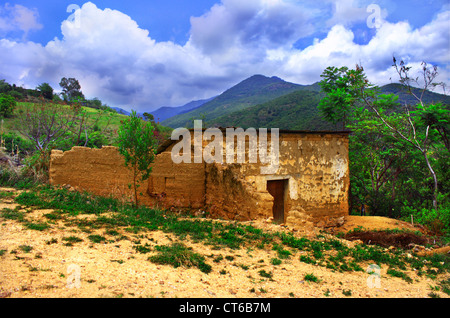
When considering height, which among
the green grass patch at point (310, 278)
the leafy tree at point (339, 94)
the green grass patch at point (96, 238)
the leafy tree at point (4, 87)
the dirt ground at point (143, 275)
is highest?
the leafy tree at point (4, 87)

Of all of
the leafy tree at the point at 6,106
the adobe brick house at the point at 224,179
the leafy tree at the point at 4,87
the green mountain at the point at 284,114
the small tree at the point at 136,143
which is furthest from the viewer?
the leafy tree at the point at 4,87

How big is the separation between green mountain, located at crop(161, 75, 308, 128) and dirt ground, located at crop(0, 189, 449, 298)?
56574 mm

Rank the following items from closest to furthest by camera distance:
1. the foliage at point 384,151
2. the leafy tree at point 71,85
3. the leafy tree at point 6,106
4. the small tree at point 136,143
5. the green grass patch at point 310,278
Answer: the green grass patch at point 310,278
the small tree at point 136,143
the foliage at point 384,151
the leafy tree at point 6,106
the leafy tree at point 71,85

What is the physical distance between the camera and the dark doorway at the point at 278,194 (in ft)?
30.2

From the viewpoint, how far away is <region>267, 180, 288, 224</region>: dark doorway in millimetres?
9203

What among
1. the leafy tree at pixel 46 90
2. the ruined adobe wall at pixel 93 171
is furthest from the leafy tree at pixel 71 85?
the ruined adobe wall at pixel 93 171

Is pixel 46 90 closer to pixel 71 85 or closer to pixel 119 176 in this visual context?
pixel 71 85

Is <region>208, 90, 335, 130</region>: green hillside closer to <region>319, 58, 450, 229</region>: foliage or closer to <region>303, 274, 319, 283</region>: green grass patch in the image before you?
<region>319, 58, 450, 229</region>: foliage

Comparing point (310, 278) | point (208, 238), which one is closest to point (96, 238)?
point (208, 238)

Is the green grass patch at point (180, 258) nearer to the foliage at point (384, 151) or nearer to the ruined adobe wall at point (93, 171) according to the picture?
the ruined adobe wall at point (93, 171)

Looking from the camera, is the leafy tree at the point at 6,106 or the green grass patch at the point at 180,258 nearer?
the green grass patch at the point at 180,258

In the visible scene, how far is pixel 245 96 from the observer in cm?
7444

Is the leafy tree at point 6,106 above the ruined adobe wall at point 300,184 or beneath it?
above

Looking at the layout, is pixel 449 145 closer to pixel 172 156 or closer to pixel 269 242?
pixel 269 242
